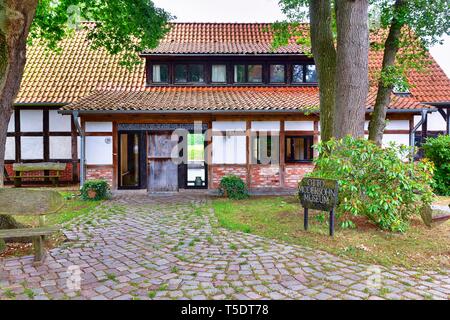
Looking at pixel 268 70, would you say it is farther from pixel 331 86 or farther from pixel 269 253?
pixel 269 253

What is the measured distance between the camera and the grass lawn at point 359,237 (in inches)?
193

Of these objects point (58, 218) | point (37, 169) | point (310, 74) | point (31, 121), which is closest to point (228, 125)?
point (310, 74)

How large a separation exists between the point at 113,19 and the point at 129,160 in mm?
5041

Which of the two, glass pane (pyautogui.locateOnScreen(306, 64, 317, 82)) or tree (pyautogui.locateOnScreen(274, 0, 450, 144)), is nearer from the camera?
tree (pyautogui.locateOnScreen(274, 0, 450, 144))

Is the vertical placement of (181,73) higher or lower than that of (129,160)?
higher

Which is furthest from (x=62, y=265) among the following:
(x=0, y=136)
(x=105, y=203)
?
(x=105, y=203)

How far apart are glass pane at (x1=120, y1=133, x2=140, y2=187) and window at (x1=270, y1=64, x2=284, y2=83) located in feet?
20.1

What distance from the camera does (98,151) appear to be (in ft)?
39.2

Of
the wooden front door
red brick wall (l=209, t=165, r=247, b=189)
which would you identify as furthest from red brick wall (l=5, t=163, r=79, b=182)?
red brick wall (l=209, t=165, r=247, b=189)

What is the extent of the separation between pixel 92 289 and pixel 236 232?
10.4 ft

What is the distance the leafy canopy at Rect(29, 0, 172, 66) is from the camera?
8.72 m

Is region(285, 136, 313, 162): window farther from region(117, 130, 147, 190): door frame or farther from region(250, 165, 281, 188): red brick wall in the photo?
region(117, 130, 147, 190): door frame

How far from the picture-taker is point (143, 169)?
1228cm

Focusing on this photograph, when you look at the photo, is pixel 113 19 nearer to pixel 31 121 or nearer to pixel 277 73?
pixel 31 121
